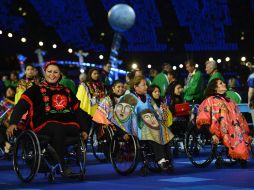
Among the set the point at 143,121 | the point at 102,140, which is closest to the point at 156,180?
the point at 143,121

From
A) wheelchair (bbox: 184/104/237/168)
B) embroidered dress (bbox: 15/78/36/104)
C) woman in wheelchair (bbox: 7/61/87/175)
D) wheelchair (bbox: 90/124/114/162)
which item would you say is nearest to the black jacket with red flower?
woman in wheelchair (bbox: 7/61/87/175)

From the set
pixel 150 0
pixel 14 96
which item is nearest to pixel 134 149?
pixel 14 96

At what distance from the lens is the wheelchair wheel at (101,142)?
37.7 ft

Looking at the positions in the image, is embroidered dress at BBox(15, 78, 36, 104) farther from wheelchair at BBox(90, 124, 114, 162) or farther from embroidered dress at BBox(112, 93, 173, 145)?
embroidered dress at BBox(112, 93, 173, 145)

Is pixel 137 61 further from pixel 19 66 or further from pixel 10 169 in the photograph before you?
pixel 10 169

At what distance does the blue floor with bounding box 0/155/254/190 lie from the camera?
7965mm

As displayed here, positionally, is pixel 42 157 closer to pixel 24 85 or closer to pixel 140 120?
pixel 140 120

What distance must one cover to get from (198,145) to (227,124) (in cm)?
78

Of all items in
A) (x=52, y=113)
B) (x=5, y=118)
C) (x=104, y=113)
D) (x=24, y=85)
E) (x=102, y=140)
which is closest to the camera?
(x=52, y=113)

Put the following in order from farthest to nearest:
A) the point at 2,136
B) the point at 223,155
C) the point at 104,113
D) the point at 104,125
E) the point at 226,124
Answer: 1. the point at 2,136
2. the point at 104,125
3. the point at 104,113
4. the point at 223,155
5. the point at 226,124

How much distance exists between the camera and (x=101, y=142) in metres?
11.8

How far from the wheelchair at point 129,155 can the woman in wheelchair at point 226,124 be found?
100 centimetres

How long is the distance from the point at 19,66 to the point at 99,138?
986 inches

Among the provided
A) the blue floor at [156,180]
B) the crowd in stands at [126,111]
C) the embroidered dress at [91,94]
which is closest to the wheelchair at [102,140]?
the crowd in stands at [126,111]
